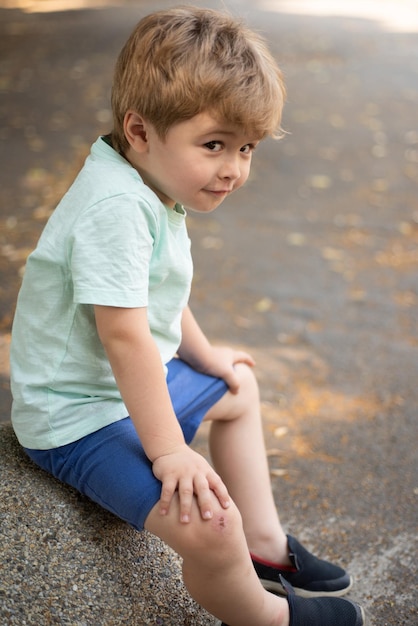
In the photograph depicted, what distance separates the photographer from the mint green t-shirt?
192 centimetres

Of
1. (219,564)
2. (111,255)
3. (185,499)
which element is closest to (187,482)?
(185,499)

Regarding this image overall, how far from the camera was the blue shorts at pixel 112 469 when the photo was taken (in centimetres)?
194

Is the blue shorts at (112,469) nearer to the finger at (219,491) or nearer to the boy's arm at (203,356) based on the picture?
the finger at (219,491)

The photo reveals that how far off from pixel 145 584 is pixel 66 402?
568 millimetres

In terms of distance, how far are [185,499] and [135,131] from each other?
0.95 meters

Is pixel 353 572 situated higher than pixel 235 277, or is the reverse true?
pixel 353 572

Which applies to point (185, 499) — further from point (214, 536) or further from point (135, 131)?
point (135, 131)

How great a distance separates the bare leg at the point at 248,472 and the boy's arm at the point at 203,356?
0.07 meters

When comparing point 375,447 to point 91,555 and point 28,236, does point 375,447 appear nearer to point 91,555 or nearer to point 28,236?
point 91,555

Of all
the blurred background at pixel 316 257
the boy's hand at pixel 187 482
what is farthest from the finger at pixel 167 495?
the blurred background at pixel 316 257

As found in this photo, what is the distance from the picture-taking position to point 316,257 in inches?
225

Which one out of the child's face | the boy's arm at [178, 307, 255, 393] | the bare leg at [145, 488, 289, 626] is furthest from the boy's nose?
the bare leg at [145, 488, 289, 626]

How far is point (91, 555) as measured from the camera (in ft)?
7.02

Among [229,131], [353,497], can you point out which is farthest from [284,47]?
[229,131]
